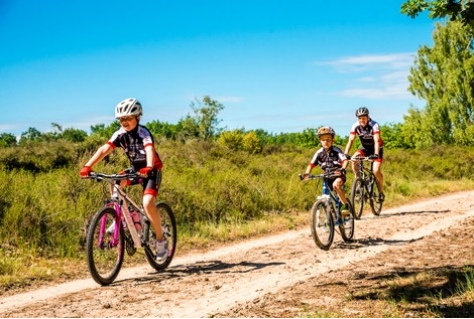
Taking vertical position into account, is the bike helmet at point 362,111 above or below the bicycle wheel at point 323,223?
above

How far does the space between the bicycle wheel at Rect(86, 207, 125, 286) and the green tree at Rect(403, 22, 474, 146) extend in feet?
141

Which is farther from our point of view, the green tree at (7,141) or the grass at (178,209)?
the green tree at (7,141)

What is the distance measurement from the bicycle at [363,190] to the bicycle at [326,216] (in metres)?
3.33

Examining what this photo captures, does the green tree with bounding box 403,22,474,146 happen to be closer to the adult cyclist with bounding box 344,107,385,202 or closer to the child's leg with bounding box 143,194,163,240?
the adult cyclist with bounding box 344,107,385,202

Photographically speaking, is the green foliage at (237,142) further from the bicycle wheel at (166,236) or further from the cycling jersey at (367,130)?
the bicycle wheel at (166,236)

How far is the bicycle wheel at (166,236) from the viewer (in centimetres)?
744

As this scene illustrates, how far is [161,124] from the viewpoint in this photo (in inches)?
4983

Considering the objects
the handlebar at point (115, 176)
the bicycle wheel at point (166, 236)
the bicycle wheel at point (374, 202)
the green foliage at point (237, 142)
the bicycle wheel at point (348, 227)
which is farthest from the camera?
the green foliage at point (237, 142)

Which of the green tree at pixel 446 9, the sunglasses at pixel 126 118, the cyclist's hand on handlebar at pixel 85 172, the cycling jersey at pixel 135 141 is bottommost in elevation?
the cyclist's hand on handlebar at pixel 85 172

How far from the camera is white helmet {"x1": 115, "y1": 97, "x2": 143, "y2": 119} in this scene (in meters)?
6.85

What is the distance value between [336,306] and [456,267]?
2.59 m

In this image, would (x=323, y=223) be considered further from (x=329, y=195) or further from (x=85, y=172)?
(x=85, y=172)

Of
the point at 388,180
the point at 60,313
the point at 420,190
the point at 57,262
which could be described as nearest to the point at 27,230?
the point at 57,262

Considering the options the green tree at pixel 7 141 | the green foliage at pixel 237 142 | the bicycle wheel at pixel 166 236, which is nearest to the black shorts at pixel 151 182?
the bicycle wheel at pixel 166 236
